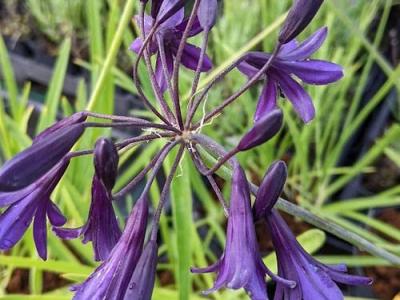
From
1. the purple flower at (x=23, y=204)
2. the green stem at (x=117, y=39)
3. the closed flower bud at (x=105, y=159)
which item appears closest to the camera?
the closed flower bud at (x=105, y=159)

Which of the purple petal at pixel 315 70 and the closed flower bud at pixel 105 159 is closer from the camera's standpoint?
the closed flower bud at pixel 105 159

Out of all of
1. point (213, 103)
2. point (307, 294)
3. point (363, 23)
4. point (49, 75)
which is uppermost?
point (49, 75)

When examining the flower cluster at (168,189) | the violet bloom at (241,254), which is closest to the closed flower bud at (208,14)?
the flower cluster at (168,189)

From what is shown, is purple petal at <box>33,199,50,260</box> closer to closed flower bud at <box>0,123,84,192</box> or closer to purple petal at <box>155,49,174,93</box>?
closed flower bud at <box>0,123,84,192</box>

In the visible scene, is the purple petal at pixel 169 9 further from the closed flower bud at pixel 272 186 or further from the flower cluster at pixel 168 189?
the closed flower bud at pixel 272 186

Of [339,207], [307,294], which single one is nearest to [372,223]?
[339,207]

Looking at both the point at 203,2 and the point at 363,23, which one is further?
the point at 363,23

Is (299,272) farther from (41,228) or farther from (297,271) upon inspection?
(41,228)

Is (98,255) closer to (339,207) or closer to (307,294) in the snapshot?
(307,294)

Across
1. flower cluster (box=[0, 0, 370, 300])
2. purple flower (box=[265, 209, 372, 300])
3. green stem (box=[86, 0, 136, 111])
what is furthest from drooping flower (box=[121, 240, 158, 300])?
green stem (box=[86, 0, 136, 111])
